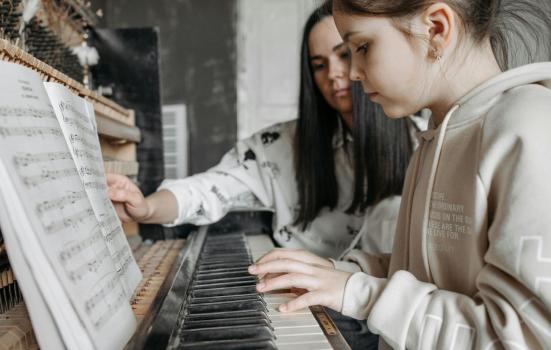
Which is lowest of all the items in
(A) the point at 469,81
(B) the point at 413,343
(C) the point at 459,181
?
(B) the point at 413,343

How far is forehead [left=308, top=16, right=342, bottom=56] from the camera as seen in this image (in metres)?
1.69

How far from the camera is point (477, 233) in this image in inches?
33.0

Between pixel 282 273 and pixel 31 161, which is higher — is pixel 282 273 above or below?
below

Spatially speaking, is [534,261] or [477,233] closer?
[534,261]

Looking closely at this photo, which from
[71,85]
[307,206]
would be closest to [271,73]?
[307,206]

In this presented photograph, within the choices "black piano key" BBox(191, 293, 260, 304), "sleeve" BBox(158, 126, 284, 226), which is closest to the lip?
"sleeve" BBox(158, 126, 284, 226)

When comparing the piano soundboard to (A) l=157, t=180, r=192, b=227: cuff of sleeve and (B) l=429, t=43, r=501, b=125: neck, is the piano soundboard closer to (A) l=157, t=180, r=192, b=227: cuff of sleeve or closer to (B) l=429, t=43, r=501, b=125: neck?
(A) l=157, t=180, r=192, b=227: cuff of sleeve

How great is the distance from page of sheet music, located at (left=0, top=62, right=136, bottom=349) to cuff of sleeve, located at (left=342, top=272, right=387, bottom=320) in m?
0.40

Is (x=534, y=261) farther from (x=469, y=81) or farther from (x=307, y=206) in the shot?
(x=307, y=206)

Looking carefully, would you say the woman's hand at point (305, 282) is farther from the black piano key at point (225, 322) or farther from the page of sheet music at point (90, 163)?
the page of sheet music at point (90, 163)

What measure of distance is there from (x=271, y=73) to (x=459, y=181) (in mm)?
3592

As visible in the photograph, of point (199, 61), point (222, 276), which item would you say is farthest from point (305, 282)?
point (199, 61)

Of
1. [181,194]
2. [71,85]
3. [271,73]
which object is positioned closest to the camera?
[71,85]

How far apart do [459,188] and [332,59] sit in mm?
920
